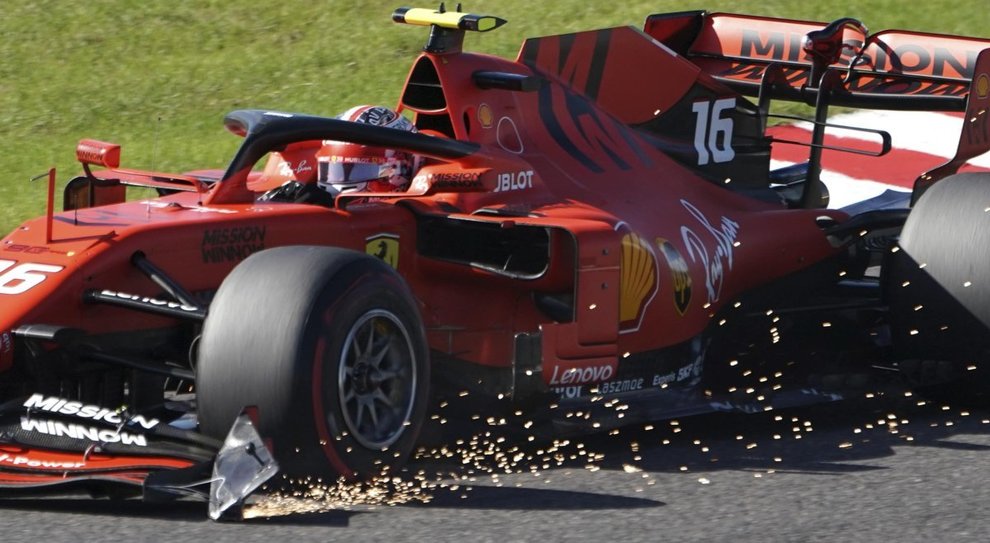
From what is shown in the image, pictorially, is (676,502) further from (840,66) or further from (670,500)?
(840,66)

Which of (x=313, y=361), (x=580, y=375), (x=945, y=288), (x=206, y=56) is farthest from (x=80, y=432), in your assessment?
(x=206, y=56)

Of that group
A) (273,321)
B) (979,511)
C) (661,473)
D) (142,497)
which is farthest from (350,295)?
(979,511)

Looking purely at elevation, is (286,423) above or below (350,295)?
below

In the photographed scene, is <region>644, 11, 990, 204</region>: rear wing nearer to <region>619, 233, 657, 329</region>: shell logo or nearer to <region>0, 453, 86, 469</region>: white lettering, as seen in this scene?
<region>619, 233, 657, 329</region>: shell logo

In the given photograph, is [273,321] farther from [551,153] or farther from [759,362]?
[759,362]

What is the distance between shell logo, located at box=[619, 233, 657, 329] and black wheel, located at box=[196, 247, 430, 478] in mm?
1246

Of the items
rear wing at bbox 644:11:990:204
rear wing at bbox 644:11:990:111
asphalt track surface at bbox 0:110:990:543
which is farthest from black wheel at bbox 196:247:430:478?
rear wing at bbox 644:11:990:111

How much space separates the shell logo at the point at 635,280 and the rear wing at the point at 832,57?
201 centimetres

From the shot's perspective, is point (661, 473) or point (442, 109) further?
point (442, 109)

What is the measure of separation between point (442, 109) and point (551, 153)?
47cm

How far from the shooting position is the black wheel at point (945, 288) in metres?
6.24

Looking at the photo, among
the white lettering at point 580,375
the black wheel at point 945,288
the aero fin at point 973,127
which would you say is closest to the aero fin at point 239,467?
the white lettering at point 580,375

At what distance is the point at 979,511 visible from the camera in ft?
15.7

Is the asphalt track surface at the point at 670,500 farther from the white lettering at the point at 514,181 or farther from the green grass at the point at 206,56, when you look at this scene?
the green grass at the point at 206,56
